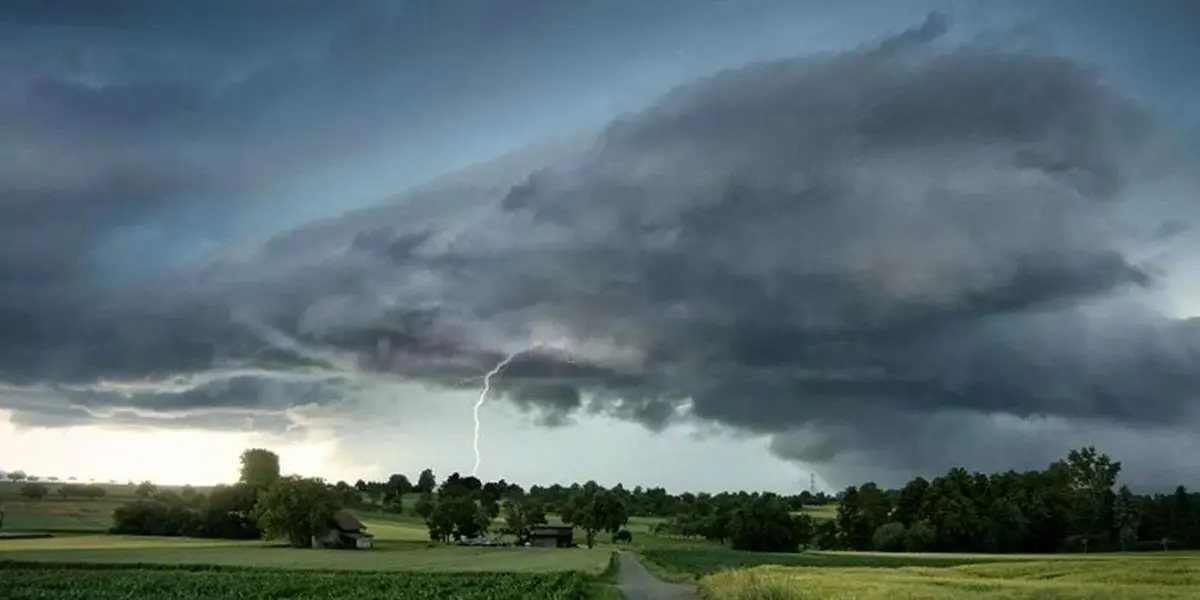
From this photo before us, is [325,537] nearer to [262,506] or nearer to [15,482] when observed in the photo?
[262,506]

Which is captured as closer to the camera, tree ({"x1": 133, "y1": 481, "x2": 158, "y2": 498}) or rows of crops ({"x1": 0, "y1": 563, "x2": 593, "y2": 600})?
rows of crops ({"x1": 0, "y1": 563, "x2": 593, "y2": 600})

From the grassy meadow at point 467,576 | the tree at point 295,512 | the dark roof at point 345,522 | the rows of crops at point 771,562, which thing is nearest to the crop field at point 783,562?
the rows of crops at point 771,562

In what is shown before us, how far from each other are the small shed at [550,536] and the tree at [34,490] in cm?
7757

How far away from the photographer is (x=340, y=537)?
14425 centimetres

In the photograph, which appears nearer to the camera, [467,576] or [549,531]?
[467,576]

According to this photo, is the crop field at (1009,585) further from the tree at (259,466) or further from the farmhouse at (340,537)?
the tree at (259,466)

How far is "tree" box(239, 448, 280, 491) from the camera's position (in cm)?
18088

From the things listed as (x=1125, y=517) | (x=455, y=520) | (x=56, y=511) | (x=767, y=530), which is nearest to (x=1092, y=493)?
(x=1125, y=517)

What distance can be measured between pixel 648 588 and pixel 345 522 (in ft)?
291

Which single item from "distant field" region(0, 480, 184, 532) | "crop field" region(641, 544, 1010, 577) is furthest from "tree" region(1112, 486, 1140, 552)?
"distant field" region(0, 480, 184, 532)

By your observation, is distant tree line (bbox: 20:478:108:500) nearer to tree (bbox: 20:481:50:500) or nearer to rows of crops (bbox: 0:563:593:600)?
tree (bbox: 20:481:50:500)

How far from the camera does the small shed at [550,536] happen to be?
18212 centimetres

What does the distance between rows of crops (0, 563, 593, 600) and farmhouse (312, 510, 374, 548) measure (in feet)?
205

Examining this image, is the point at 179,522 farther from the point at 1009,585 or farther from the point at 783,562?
the point at 1009,585
